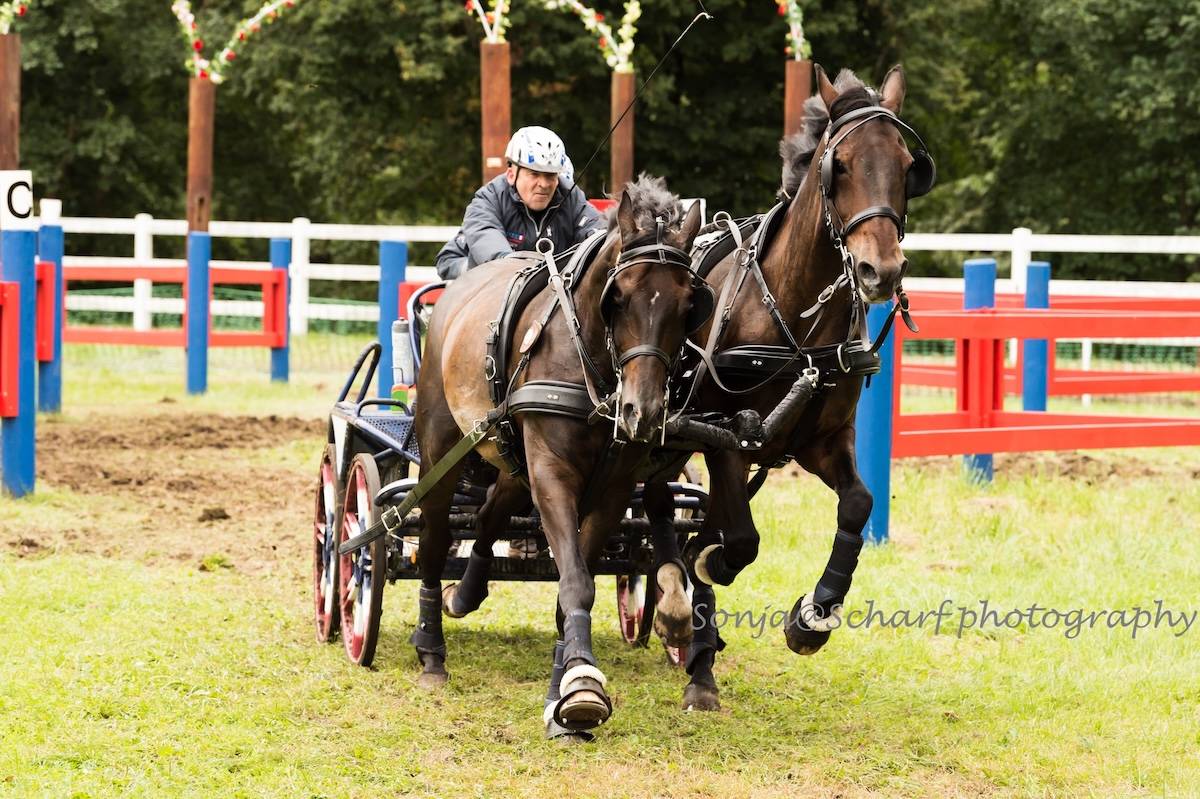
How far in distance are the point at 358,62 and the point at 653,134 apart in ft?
16.1

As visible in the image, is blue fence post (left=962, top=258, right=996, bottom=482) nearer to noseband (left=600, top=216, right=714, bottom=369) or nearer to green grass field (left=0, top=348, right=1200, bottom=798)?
green grass field (left=0, top=348, right=1200, bottom=798)

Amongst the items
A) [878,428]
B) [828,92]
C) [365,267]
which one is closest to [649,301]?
[828,92]

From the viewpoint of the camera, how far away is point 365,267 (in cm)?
1909

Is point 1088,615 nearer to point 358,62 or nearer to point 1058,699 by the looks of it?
point 1058,699

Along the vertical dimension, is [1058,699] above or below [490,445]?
below

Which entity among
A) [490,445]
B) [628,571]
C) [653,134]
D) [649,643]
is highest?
[653,134]

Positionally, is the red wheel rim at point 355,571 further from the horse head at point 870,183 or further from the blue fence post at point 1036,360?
the blue fence post at point 1036,360

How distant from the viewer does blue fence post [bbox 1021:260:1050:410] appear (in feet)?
37.0

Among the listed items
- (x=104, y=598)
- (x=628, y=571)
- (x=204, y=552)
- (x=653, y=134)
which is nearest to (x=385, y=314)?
(x=204, y=552)

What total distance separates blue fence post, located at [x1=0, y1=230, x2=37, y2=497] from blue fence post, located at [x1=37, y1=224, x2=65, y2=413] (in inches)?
161

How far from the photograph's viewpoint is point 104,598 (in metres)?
7.34

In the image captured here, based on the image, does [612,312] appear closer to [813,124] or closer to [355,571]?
[813,124]

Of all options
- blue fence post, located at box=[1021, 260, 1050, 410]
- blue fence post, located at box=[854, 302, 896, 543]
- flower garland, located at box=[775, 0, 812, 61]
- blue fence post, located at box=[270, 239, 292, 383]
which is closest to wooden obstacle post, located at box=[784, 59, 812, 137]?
flower garland, located at box=[775, 0, 812, 61]

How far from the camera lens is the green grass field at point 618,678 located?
500cm
